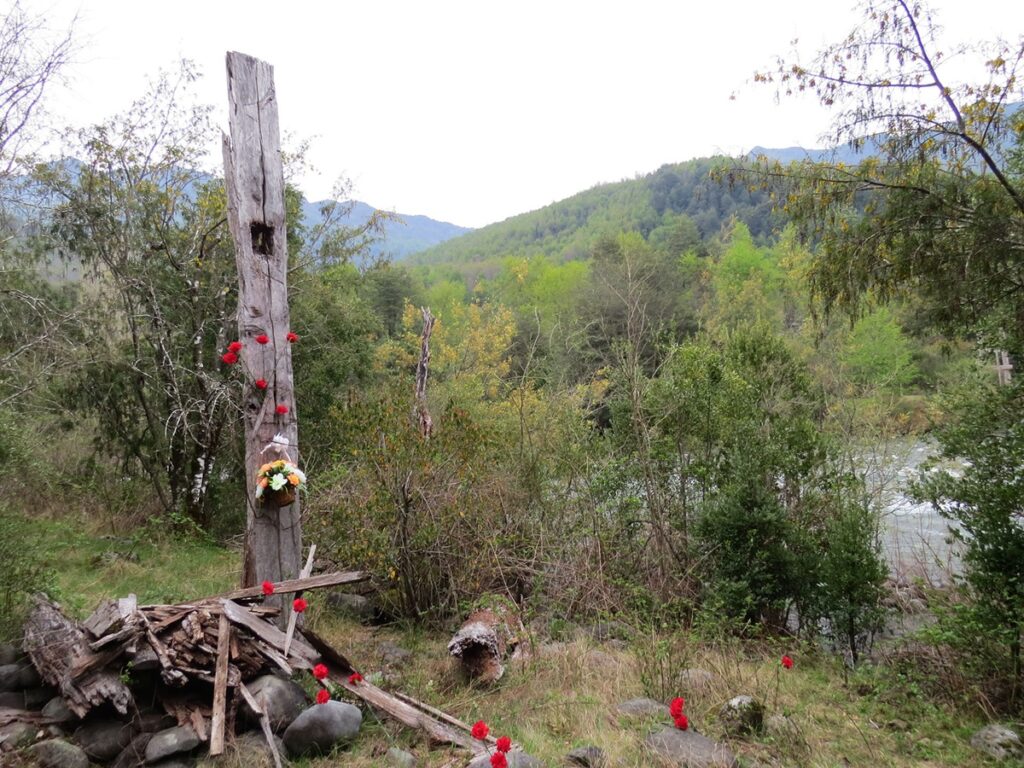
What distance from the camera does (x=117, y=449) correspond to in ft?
31.7

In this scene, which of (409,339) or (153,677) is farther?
(409,339)

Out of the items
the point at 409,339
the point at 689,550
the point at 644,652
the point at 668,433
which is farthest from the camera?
the point at 409,339

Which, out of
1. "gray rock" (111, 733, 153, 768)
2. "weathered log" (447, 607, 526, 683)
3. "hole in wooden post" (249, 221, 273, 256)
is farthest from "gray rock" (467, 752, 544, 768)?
"hole in wooden post" (249, 221, 273, 256)

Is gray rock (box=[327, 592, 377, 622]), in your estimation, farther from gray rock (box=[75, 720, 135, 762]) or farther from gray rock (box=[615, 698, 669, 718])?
gray rock (box=[615, 698, 669, 718])

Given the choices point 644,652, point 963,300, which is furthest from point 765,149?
point 644,652

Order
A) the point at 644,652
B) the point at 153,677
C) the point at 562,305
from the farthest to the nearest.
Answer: the point at 562,305 < the point at 644,652 < the point at 153,677

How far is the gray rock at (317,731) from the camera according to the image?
3.70 m

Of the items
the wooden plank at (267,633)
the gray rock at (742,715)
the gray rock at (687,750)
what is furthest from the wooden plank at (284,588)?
the gray rock at (742,715)

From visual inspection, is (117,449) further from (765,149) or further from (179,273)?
(765,149)

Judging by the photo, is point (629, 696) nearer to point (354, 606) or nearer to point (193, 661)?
point (193, 661)

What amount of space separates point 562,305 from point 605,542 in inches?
991

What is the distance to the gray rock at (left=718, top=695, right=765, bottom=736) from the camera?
4.20 m

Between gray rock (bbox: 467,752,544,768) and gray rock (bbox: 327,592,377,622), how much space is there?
10.9 feet

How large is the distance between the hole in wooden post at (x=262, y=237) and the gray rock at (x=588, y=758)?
3785mm
